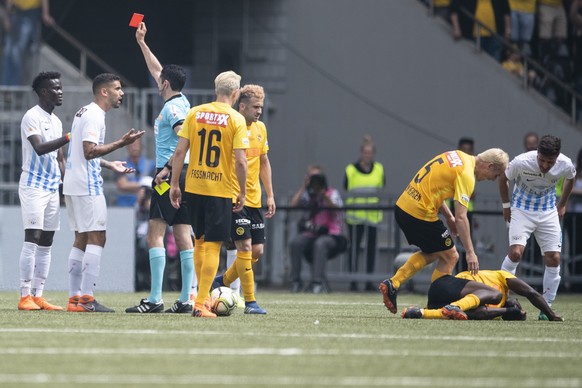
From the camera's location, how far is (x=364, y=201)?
1975 centimetres

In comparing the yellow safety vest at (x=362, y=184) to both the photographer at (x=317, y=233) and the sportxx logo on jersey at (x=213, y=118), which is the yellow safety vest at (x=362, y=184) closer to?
the photographer at (x=317, y=233)

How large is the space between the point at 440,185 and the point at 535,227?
183 centimetres

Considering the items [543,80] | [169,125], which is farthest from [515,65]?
[169,125]

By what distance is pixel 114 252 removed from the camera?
17812 millimetres

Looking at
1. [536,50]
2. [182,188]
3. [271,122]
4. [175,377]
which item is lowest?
[175,377]

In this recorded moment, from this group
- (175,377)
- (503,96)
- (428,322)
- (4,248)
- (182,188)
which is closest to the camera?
(175,377)

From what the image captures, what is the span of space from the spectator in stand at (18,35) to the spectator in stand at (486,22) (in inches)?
262

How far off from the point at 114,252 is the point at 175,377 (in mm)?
10855

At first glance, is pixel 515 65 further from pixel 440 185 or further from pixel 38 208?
pixel 38 208

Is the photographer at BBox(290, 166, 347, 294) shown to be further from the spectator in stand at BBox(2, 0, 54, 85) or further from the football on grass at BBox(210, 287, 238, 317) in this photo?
the football on grass at BBox(210, 287, 238, 317)

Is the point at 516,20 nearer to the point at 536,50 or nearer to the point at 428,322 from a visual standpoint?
the point at 536,50

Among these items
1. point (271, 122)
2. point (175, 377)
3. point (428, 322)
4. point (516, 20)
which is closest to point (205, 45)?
point (271, 122)

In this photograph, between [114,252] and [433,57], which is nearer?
[114,252]

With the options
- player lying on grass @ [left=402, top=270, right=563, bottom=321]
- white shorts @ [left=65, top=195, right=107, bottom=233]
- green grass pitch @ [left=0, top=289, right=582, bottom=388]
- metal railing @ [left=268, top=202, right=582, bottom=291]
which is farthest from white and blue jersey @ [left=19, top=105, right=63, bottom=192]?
metal railing @ [left=268, top=202, right=582, bottom=291]
